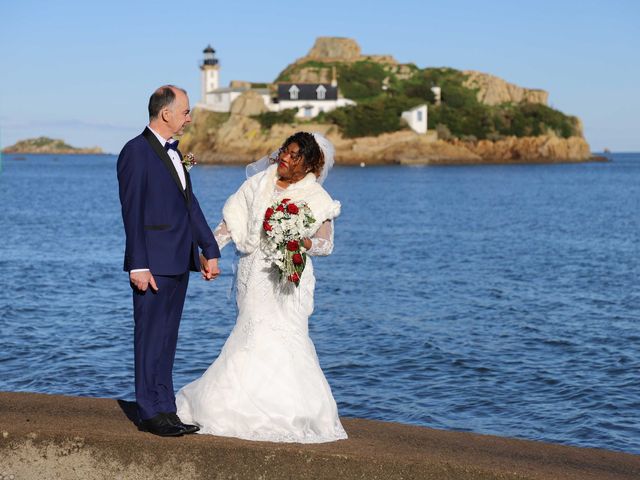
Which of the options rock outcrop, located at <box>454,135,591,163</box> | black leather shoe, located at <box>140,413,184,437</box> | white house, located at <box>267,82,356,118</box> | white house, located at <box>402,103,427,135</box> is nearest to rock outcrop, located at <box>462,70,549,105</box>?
rock outcrop, located at <box>454,135,591,163</box>

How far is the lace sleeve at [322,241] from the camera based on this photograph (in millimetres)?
6820

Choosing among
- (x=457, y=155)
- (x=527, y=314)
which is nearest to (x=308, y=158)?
(x=527, y=314)

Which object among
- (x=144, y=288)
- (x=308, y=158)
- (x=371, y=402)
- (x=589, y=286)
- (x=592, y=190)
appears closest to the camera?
(x=144, y=288)

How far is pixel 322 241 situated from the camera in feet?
22.5

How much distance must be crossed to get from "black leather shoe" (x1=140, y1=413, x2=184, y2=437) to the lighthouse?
152 meters

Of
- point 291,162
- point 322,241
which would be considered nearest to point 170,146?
point 291,162

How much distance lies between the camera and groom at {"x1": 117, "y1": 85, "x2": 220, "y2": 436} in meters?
5.91

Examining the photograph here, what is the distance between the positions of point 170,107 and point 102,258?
25.7m

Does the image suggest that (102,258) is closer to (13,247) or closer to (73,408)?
(13,247)

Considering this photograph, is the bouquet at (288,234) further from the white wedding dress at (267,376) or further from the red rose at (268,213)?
the white wedding dress at (267,376)

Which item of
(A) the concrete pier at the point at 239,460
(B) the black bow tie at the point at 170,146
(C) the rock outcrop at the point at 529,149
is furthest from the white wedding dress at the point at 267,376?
(C) the rock outcrop at the point at 529,149

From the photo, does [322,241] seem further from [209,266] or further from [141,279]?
[141,279]

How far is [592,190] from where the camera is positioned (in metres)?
89.9

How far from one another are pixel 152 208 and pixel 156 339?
0.89m
